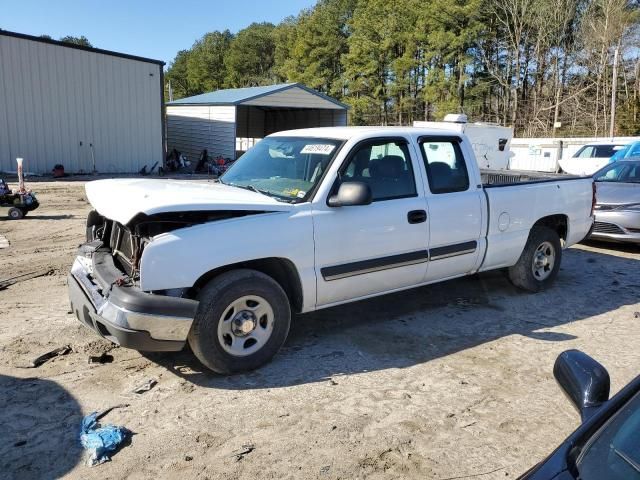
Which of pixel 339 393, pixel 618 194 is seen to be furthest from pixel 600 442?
pixel 618 194

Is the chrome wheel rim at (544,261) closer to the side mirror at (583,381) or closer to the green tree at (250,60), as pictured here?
the side mirror at (583,381)

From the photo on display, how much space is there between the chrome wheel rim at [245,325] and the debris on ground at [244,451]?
900 millimetres

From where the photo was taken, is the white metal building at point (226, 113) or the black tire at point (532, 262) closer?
the black tire at point (532, 262)

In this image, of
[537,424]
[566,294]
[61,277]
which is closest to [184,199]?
[537,424]

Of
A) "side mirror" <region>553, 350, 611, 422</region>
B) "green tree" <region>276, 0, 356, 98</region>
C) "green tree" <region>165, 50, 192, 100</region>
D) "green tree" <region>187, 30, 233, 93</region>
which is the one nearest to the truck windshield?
"side mirror" <region>553, 350, 611, 422</region>

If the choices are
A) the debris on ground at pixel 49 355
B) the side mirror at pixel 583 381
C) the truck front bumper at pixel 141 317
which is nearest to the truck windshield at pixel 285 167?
the truck front bumper at pixel 141 317

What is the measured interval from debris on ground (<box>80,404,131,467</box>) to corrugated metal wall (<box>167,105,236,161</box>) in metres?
24.2

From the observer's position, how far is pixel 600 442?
1.65 meters

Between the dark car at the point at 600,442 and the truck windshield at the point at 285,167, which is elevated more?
the truck windshield at the point at 285,167

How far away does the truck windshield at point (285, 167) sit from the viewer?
181 inches

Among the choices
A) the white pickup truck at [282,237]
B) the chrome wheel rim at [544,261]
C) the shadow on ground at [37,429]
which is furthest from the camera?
the chrome wheel rim at [544,261]

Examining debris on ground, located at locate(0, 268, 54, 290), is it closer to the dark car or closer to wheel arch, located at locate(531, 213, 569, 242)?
wheel arch, located at locate(531, 213, 569, 242)

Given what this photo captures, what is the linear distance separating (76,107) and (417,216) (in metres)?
20.9

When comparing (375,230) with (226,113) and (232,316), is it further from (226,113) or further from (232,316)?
(226,113)
